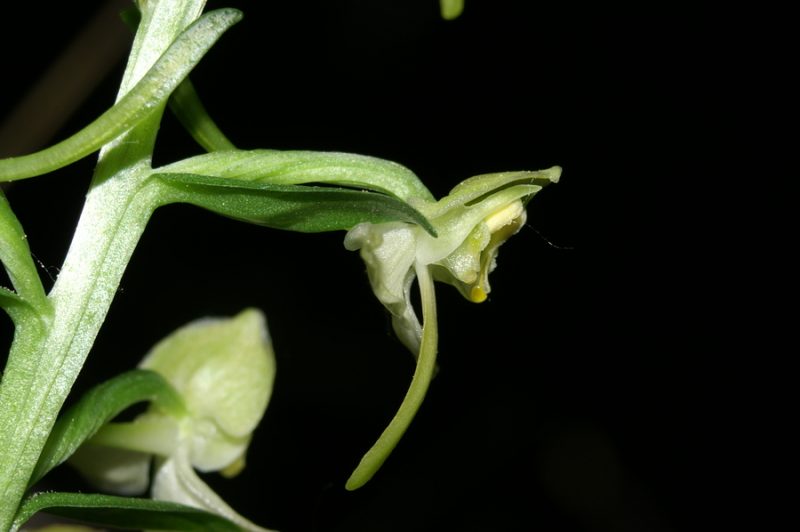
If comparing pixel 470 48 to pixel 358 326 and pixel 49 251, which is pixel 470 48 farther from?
pixel 49 251

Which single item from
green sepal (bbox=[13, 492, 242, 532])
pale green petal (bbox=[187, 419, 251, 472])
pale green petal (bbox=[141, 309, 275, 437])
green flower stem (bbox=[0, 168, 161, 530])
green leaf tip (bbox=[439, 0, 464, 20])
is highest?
green leaf tip (bbox=[439, 0, 464, 20])

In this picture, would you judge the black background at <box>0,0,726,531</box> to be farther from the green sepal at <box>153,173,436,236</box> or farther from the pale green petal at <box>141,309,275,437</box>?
the green sepal at <box>153,173,436,236</box>

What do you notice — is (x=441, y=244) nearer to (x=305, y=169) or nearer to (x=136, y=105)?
(x=305, y=169)

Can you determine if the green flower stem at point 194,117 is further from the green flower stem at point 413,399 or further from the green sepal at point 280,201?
the green flower stem at point 413,399

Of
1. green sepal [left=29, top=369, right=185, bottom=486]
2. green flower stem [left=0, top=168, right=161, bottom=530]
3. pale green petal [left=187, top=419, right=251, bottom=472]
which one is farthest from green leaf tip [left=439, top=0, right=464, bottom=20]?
pale green petal [left=187, top=419, right=251, bottom=472]

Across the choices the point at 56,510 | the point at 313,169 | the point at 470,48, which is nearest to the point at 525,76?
the point at 470,48

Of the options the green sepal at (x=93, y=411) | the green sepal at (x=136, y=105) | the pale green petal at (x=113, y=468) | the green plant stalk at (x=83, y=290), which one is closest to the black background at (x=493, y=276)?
the pale green petal at (x=113, y=468)
